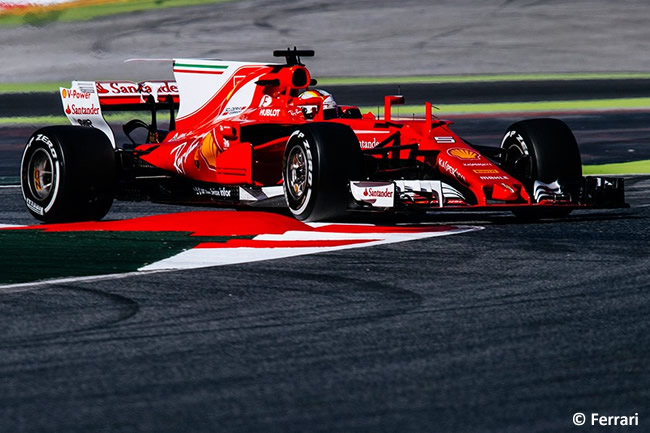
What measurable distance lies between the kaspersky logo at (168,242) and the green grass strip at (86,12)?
28291mm

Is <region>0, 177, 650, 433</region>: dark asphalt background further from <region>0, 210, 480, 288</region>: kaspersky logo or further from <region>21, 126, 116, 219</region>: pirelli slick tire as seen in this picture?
<region>21, 126, 116, 219</region>: pirelli slick tire

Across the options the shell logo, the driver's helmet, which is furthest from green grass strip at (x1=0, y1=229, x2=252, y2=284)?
the driver's helmet

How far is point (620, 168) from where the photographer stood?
55.4 ft

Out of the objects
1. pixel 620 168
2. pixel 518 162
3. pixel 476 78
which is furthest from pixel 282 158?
pixel 476 78

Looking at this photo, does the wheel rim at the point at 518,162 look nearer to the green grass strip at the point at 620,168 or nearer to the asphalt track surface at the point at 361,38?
the green grass strip at the point at 620,168

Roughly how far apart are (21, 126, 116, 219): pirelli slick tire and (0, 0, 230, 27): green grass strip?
2671cm

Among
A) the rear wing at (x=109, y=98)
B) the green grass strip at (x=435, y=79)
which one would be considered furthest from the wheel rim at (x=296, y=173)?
the green grass strip at (x=435, y=79)

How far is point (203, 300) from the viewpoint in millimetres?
6770

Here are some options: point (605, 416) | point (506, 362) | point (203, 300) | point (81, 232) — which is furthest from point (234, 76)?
point (605, 416)

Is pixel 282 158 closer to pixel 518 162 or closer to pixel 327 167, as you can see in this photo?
pixel 327 167

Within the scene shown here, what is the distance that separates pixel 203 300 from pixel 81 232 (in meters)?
3.36

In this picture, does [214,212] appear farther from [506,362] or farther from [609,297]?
[506,362]

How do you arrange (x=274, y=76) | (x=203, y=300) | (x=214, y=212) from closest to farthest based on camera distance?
(x=203, y=300), (x=214, y=212), (x=274, y=76)

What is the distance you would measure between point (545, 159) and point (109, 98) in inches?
161
